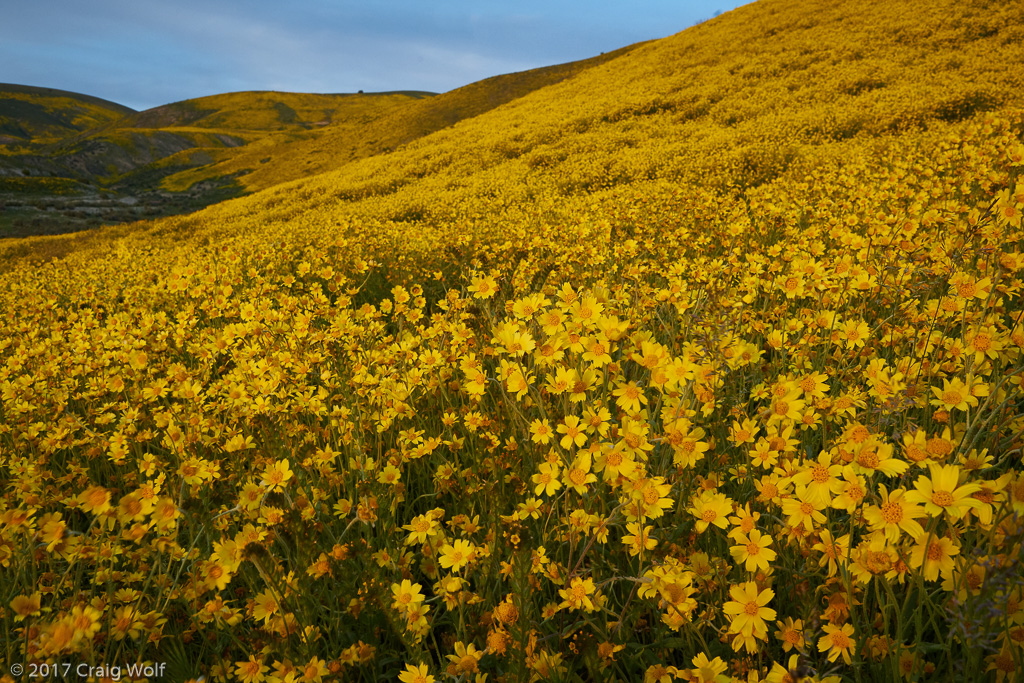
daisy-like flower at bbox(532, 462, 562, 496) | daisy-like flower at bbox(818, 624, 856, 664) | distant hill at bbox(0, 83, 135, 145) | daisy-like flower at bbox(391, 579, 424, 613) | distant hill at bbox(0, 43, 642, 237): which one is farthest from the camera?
distant hill at bbox(0, 83, 135, 145)

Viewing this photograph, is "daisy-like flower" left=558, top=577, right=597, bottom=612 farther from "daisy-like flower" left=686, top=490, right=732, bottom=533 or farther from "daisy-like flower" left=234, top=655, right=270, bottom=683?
"daisy-like flower" left=234, top=655, right=270, bottom=683

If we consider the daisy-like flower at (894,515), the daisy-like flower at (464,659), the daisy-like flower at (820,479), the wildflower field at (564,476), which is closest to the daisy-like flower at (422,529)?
the wildflower field at (564,476)

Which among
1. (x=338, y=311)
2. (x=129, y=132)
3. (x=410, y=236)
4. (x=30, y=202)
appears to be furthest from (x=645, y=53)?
(x=129, y=132)

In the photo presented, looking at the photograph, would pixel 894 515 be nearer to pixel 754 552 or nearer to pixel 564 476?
pixel 754 552

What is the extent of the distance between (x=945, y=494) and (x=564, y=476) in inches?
38.2

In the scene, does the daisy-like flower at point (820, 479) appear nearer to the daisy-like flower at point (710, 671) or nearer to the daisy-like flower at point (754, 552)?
the daisy-like flower at point (754, 552)

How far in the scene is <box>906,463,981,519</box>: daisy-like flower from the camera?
1.04 m

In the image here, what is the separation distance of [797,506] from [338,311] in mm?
3166

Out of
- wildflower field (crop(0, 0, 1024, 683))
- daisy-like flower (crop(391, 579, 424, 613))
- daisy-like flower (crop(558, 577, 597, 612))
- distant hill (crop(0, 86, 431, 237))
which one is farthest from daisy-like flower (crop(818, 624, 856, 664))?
distant hill (crop(0, 86, 431, 237))

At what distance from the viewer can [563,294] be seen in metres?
2.04

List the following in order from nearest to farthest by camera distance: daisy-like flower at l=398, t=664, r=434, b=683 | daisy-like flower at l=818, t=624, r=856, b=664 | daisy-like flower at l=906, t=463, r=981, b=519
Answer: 1. daisy-like flower at l=906, t=463, r=981, b=519
2. daisy-like flower at l=818, t=624, r=856, b=664
3. daisy-like flower at l=398, t=664, r=434, b=683

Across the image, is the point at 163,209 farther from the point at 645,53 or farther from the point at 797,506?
the point at 797,506

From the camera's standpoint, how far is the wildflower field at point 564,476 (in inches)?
49.8

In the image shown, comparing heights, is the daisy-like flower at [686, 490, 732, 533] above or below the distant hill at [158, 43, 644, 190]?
below
